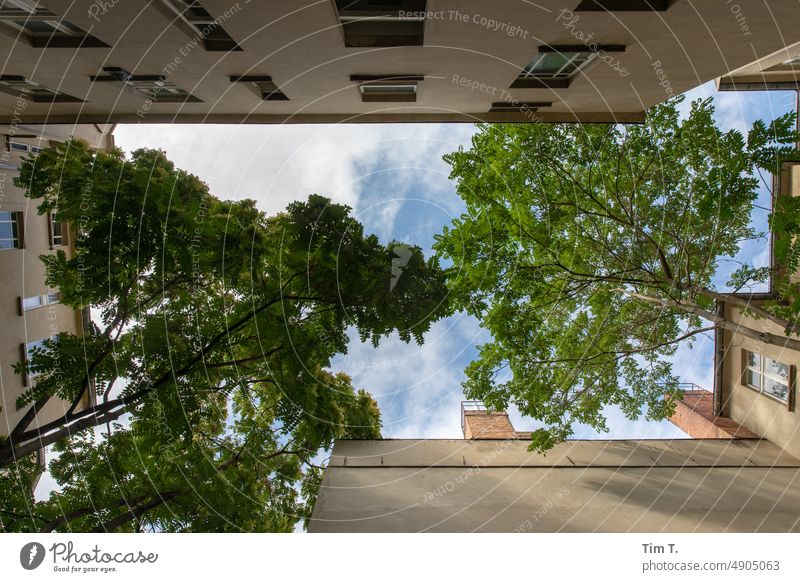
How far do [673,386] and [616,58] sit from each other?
12404 mm

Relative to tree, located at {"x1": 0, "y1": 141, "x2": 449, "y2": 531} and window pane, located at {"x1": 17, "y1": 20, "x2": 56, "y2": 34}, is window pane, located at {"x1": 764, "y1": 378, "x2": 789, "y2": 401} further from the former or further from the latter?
window pane, located at {"x1": 17, "y1": 20, "x2": 56, "y2": 34}

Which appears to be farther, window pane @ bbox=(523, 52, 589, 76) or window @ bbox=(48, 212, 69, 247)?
window @ bbox=(48, 212, 69, 247)

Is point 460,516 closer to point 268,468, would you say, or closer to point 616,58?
point 268,468

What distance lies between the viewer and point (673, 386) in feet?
53.4

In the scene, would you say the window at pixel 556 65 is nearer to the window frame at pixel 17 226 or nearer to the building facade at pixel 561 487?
the building facade at pixel 561 487

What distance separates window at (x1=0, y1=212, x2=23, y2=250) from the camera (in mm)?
11992

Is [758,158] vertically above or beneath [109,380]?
above

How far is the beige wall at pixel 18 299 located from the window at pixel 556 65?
50.6ft

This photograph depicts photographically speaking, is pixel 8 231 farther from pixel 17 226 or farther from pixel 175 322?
pixel 175 322

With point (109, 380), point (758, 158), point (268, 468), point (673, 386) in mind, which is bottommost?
point (268, 468)

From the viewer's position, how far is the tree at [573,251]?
49.6 ft

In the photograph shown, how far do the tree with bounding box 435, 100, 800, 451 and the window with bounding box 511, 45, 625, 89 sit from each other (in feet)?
10.8
